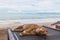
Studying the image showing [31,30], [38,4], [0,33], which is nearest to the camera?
[31,30]

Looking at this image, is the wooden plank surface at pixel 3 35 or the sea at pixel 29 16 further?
the sea at pixel 29 16

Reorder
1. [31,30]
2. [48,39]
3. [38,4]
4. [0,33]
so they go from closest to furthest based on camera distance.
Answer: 1. [48,39]
2. [31,30]
3. [0,33]
4. [38,4]

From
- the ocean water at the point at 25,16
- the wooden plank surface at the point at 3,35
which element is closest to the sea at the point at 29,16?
the ocean water at the point at 25,16

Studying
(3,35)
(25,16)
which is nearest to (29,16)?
(25,16)

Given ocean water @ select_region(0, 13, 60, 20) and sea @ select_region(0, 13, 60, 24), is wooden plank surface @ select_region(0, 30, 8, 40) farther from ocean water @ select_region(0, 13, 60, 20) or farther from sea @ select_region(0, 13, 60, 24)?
ocean water @ select_region(0, 13, 60, 20)

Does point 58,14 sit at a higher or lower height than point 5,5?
lower

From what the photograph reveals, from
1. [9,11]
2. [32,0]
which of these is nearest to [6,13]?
[9,11]

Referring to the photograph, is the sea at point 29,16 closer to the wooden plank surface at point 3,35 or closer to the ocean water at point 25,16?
the ocean water at point 25,16

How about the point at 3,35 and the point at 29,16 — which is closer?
the point at 3,35

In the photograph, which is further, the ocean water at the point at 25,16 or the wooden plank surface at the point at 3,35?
the ocean water at the point at 25,16

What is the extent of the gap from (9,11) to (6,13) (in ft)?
0.61

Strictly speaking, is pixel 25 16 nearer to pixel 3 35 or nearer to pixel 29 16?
pixel 29 16

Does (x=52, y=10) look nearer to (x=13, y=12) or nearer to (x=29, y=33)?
(x=13, y=12)

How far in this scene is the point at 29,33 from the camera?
1465mm
